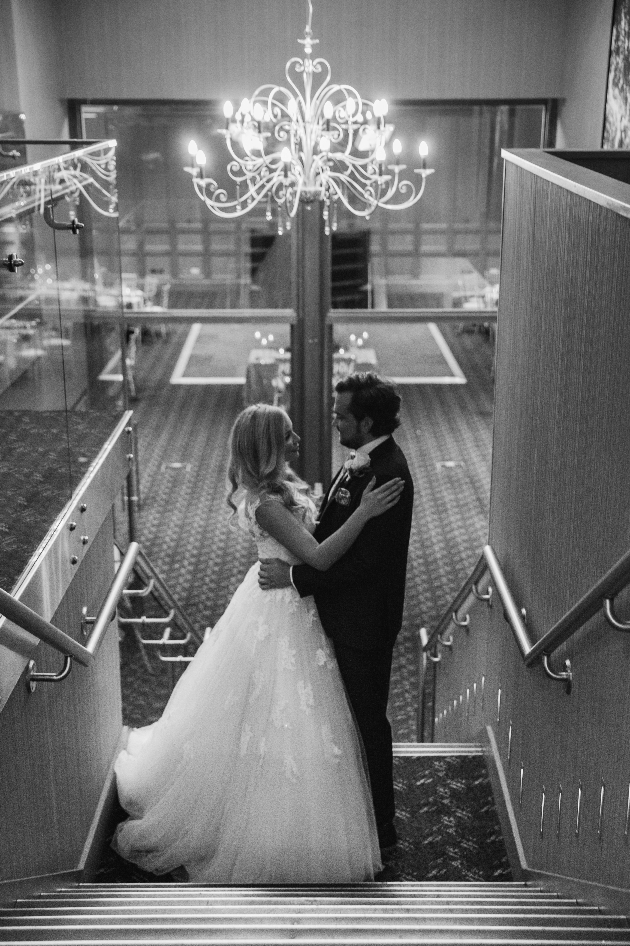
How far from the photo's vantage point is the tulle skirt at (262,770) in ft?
13.8

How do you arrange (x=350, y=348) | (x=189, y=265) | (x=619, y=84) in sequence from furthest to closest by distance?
(x=350, y=348) → (x=189, y=265) → (x=619, y=84)

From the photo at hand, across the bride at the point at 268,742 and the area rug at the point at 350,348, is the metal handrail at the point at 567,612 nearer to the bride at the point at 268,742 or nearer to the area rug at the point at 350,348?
the bride at the point at 268,742

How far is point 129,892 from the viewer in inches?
155

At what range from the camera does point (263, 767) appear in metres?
4.28

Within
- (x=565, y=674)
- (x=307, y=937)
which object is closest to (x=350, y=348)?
(x=565, y=674)

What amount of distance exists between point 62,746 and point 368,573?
4.30 ft

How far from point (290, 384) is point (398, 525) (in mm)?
8624

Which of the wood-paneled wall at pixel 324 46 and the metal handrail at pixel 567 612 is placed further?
the wood-paneled wall at pixel 324 46

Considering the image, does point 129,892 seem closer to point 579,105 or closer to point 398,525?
point 398,525

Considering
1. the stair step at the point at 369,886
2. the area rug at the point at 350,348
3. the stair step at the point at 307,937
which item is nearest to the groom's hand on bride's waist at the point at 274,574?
the stair step at the point at 369,886

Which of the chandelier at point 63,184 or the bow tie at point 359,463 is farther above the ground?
the chandelier at point 63,184

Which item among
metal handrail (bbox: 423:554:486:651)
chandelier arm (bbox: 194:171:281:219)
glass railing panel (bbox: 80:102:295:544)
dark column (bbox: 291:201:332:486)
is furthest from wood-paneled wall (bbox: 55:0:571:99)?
metal handrail (bbox: 423:554:486:651)

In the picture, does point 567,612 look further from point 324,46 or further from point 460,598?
point 324,46

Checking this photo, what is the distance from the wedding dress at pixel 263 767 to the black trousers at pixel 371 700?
42 mm
